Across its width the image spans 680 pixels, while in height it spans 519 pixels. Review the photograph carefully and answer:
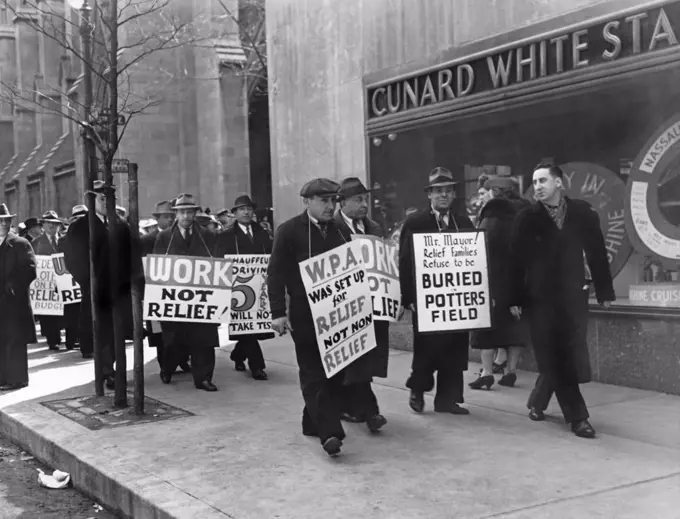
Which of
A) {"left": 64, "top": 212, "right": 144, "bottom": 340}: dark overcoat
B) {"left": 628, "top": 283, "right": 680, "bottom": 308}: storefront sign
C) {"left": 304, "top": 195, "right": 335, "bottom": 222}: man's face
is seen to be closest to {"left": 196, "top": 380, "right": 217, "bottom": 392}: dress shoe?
{"left": 64, "top": 212, "right": 144, "bottom": 340}: dark overcoat

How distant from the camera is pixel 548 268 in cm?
638

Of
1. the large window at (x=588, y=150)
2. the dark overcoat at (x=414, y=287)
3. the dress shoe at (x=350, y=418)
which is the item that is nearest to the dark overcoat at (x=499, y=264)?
the dark overcoat at (x=414, y=287)

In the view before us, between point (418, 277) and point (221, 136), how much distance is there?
20.8 meters

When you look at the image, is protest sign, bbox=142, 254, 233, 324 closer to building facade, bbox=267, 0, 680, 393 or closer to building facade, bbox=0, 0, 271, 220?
building facade, bbox=267, 0, 680, 393

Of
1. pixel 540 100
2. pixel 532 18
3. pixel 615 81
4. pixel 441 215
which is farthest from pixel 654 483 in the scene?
pixel 532 18

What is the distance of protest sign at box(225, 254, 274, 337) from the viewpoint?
370 inches

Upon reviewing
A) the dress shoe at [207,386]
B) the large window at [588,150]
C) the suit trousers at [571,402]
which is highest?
the large window at [588,150]

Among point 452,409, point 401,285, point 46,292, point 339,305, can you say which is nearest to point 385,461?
point 339,305

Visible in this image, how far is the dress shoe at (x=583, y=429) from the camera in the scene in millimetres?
6152

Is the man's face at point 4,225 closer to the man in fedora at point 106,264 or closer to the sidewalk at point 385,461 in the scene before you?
the man in fedora at point 106,264

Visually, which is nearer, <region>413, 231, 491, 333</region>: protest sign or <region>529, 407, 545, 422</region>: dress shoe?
<region>529, 407, 545, 422</region>: dress shoe

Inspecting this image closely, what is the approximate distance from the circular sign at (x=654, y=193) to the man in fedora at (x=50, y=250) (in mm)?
8500

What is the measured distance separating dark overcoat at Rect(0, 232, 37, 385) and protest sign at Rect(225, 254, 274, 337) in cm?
214

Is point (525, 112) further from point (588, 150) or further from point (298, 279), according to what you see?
point (298, 279)
